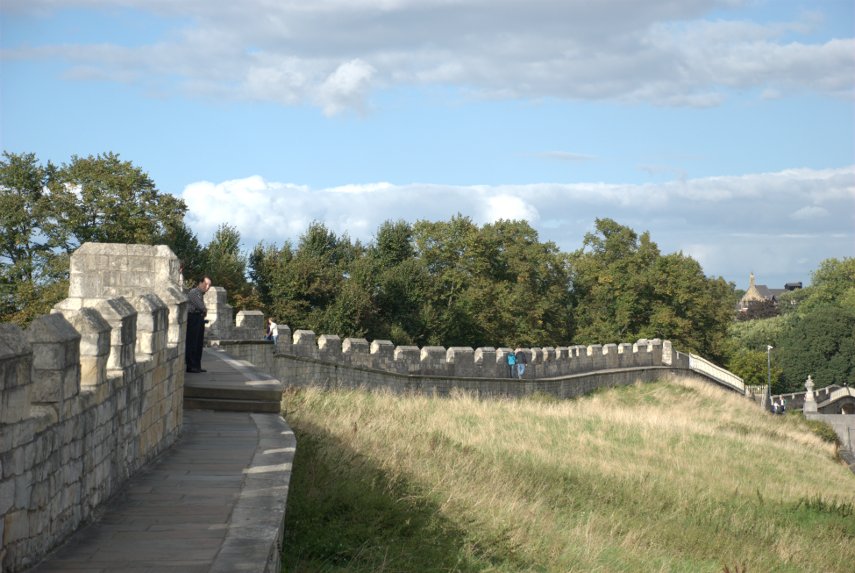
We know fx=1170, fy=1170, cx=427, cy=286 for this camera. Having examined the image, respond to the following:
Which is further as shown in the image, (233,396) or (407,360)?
(407,360)

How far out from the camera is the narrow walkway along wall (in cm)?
580

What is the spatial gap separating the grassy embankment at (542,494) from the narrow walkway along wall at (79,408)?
57.4 inches

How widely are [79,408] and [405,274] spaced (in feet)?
147

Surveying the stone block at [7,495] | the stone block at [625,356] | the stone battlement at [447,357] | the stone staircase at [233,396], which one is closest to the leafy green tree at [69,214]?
the stone battlement at [447,357]

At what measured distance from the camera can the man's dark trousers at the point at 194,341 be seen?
15242 millimetres

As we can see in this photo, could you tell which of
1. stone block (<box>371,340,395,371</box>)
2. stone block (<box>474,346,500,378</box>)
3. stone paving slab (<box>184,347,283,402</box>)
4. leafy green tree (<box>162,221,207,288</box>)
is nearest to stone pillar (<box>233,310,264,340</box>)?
stone block (<box>371,340,395,371</box>)

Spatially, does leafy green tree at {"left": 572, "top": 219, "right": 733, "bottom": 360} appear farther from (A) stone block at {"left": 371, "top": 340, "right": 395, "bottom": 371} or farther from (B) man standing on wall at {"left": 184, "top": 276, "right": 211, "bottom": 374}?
(B) man standing on wall at {"left": 184, "top": 276, "right": 211, "bottom": 374}

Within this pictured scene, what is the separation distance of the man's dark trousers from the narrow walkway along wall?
3.73 m

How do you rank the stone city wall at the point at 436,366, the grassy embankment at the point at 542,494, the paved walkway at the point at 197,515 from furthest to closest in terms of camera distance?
the stone city wall at the point at 436,366 < the grassy embankment at the point at 542,494 < the paved walkway at the point at 197,515

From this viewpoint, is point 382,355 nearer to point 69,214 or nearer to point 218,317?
point 218,317

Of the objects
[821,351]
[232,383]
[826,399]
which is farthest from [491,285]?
[232,383]

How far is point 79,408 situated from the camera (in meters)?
7.14

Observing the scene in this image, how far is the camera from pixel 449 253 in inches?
2411

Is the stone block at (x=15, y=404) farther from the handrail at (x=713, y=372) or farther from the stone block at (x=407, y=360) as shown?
the handrail at (x=713, y=372)
